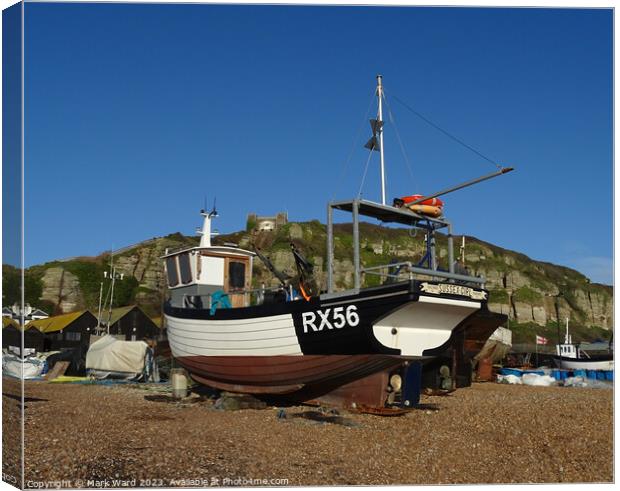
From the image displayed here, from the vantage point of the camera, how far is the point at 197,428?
1223 cm

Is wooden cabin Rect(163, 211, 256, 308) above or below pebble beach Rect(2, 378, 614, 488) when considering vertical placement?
above

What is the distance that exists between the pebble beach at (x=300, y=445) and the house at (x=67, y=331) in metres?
28.9

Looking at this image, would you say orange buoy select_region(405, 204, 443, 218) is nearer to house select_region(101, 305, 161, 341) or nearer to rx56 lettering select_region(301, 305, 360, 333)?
rx56 lettering select_region(301, 305, 360, 333)

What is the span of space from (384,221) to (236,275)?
6.86 meters

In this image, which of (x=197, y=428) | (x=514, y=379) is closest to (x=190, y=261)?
(x=197, y=428)

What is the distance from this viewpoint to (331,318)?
14633 mm

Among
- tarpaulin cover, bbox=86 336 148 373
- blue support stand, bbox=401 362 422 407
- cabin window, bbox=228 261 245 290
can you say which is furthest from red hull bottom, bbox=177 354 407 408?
tarpaulin cover, bbox=86 336 148 373

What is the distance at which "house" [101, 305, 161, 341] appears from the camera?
44281mm

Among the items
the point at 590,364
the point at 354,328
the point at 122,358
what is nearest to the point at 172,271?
the point at 122,358

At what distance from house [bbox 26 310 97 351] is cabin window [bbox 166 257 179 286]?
924 inches

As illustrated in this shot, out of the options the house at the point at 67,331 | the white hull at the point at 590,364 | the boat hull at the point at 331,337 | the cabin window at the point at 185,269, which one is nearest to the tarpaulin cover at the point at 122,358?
the cabin window at the point at 185,269

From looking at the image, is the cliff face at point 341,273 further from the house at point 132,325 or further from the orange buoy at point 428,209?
the orange buoy at point 428,209

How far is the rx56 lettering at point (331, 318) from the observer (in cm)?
1436

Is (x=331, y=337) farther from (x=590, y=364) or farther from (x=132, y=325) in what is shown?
(x=132, y=325)
